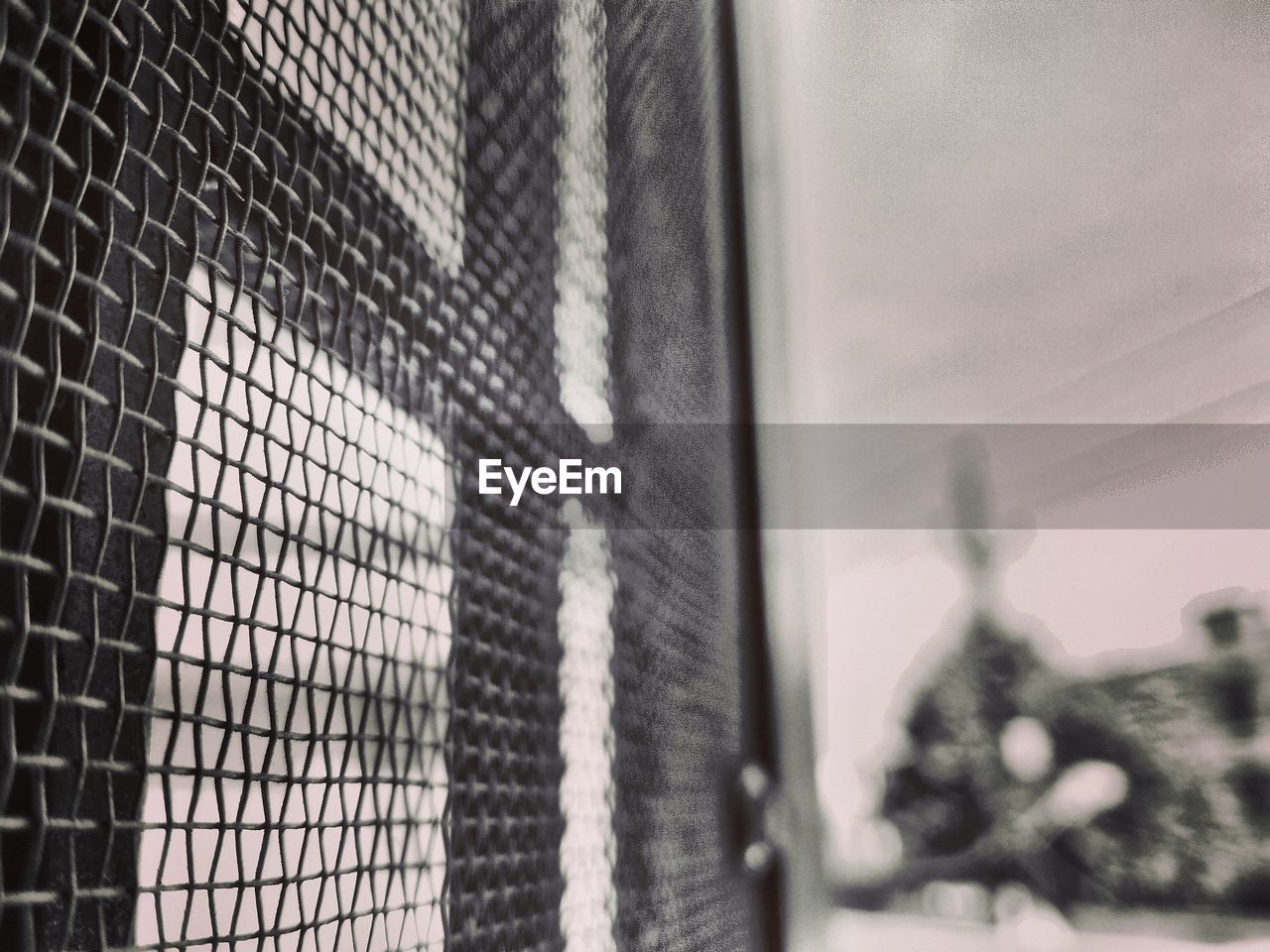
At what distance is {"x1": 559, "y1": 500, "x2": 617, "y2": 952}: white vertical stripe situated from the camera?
381 mm

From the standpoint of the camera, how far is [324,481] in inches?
8.1

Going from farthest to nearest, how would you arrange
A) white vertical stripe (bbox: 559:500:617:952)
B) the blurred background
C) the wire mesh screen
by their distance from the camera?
the blurred background → white vertical stripe (bbox: 559:500:617:952) → the wire mesh screen

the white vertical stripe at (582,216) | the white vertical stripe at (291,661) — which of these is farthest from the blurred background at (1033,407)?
the white vertical stripe at (291,661)

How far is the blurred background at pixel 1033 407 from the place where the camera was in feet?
3.74

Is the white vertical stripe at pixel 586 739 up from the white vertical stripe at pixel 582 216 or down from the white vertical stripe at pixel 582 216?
down

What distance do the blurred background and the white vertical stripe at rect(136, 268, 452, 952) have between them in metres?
0.62

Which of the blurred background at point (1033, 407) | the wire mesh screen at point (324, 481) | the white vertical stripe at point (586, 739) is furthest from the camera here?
the blurred background at point (1033, 407)

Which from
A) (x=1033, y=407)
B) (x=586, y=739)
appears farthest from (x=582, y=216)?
(x=1033, y=407)

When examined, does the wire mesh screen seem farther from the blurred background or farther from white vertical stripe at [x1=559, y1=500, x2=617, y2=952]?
the blurred background

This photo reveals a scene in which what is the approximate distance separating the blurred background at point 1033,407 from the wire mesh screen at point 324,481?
0.46m

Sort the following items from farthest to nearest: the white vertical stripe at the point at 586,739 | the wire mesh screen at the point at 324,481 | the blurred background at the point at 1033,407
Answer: the blurred background at the point at 1033,407 → the white vertical stripe at the point at 586,739 → the wire mesh screen at the point at 324,481

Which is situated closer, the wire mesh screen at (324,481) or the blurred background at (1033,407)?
the wire mesh screen at (324,481)

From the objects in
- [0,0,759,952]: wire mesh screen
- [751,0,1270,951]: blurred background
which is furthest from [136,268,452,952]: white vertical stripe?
[751,0,1270,951]: blurred background

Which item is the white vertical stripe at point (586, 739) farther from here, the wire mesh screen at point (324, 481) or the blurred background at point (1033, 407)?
the blurred background at point (1033, 407)
